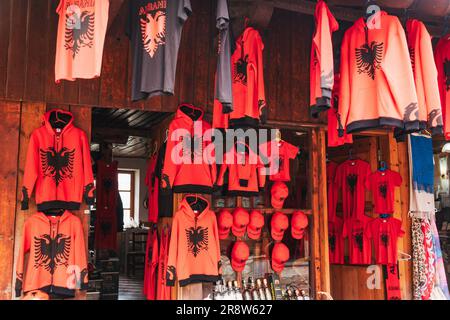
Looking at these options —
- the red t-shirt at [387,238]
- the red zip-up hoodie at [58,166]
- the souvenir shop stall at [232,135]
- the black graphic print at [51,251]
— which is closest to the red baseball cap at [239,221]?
the souvenir shop stall at [232,135]

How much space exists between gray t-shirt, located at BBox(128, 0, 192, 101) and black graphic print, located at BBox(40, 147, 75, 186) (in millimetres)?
909

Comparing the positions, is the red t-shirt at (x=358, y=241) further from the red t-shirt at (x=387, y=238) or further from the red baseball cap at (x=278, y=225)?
the red baseball cap at (x=278, y=225)

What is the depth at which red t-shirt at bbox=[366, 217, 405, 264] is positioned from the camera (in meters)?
5.10

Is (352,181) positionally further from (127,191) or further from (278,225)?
(127,191)

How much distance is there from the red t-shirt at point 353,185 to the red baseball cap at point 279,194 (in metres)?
1.27

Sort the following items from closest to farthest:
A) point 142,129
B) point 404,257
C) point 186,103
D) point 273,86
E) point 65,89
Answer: point 65,89 → point 186,103 → point 273,86 → point 404,257 → point 142,129

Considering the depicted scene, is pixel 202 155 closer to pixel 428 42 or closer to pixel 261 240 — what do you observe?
pixel 261 240

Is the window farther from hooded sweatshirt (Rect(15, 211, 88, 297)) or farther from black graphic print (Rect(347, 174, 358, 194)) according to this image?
hooded sweatshirt (Rect(15, 211, 88, 297))

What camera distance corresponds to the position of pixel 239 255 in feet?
14.6

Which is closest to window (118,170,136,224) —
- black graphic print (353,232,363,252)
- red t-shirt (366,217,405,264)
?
black graphic print (353,232,363,252)

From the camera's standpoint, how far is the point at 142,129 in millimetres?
7277

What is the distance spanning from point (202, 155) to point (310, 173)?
1215 mm

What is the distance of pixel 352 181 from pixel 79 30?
3599 mm
